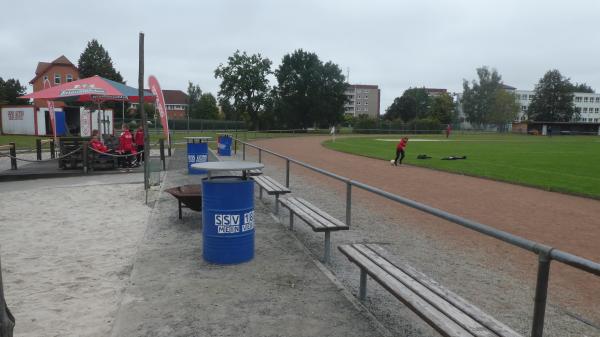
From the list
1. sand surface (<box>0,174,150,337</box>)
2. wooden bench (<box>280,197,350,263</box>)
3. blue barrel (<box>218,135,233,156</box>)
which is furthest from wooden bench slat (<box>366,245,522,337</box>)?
blue barrel (<box>218,135,233,156</box>)

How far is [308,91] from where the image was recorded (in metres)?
66.8

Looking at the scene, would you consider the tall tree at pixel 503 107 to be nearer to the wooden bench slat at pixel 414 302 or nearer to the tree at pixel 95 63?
the tree at pixel 95 63

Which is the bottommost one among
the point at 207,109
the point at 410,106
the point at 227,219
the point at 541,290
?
the point at 227,219

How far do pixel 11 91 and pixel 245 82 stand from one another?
3816 centimetres

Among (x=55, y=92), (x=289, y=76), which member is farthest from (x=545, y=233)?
(x=289, y=76)

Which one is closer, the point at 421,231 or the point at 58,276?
the point at 58,276

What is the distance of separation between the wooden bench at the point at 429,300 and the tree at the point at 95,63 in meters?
71.3

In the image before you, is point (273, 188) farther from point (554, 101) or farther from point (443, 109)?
point (554, 101)

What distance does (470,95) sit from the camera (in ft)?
297

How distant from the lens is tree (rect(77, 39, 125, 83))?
66938mm

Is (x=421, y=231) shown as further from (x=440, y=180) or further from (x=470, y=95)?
(x=470, y=95)

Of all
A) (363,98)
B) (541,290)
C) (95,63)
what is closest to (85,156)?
(541,290)

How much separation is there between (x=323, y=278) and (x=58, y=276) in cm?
Result: 304

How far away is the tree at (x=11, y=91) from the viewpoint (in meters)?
65.4
